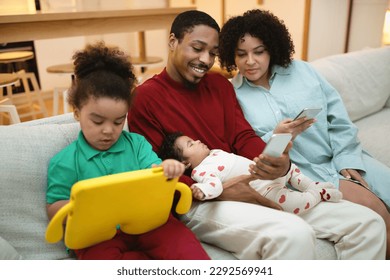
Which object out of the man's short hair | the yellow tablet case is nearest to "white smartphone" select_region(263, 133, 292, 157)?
the yellow tablet case

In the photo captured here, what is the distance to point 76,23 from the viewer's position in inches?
101

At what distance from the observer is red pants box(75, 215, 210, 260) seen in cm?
102

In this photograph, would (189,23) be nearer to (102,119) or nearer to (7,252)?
(102,119)

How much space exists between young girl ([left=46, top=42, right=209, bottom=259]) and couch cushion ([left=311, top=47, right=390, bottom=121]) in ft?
4.30

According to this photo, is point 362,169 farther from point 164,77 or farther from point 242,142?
point 164,77

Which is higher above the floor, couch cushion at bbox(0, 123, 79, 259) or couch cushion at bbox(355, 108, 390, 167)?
couch cushion at bbox(0, 123, 79, 259)

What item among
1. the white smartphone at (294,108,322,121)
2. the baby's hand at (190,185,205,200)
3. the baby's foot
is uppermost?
the white smartphone at (294,108,322,121)

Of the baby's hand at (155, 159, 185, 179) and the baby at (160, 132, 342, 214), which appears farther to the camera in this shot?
the baby at (160, 132, 342, 214)

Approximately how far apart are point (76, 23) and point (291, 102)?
1.72 metres

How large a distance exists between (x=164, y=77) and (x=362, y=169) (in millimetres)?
921

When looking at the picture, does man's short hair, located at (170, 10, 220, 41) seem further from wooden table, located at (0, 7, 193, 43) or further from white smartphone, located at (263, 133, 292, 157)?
wooden table, located at (0, 7, 193, 43)

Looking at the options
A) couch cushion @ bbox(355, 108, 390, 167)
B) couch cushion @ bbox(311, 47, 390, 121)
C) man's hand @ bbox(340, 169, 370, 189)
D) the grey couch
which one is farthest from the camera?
couch cushion @ bbox(311, 47, 390, 121)

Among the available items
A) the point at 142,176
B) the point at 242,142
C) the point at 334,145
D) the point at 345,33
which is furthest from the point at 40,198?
the point at 345,33

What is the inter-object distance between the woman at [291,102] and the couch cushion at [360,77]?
0.44 m
